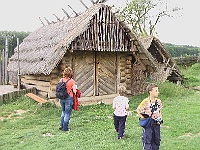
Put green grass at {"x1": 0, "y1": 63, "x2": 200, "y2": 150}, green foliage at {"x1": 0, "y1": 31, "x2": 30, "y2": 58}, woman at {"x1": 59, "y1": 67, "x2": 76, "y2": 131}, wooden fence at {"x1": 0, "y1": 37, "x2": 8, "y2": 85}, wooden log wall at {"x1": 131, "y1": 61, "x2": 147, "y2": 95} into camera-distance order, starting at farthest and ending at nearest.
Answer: green foliage at {"x1": 0, "y1": 31, "x2": 30, "y2": 58}
wooden fence at {"x1": 0, "y1": 37, "x2": 8, "y2": 85}
wooden log wall at {"x1": 131, "y1": 61, "x2": 147, "y2": 95}
woman at {"x1": 59, "y1": 67, "x2": 76, "y2": 131}
green grass at {"x1": 0, "y1": 63, "x2": 200, "y2": 150}

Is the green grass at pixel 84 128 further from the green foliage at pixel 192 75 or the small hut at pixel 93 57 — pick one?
the green foliage at pixel 192 75

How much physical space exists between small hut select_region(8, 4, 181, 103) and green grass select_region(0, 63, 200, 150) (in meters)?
1.46

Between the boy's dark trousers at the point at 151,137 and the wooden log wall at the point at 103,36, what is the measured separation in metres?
7.30

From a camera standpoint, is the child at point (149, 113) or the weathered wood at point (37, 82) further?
the weathered wood at point (37, 82)

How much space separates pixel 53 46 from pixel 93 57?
1.88 metres

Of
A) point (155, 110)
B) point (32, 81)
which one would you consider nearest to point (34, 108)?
point (32, 81)

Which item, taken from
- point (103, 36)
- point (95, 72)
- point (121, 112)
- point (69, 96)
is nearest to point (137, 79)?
point (95, 72)

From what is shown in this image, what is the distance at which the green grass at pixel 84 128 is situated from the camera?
8016mm

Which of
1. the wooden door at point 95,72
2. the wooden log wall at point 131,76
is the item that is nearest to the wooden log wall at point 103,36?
the wooden door at point 95,72

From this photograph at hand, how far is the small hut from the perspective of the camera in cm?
1376

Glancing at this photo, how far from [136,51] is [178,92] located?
13.2 feet

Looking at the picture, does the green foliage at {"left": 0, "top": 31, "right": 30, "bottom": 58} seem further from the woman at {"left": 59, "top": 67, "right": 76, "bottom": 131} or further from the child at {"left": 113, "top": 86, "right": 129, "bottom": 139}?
the child at {"left": 113, "top": 86, "right": 129, "bottom": 139}

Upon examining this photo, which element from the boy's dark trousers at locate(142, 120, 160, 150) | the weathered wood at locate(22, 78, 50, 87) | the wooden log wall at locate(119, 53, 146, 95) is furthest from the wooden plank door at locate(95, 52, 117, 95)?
the boy's dark trousers at locate(142, 120, 160, 150)

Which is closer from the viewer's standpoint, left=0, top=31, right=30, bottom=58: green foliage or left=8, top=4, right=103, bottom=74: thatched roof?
left=8, top=4, right=103, bottom=74: thatched roof
